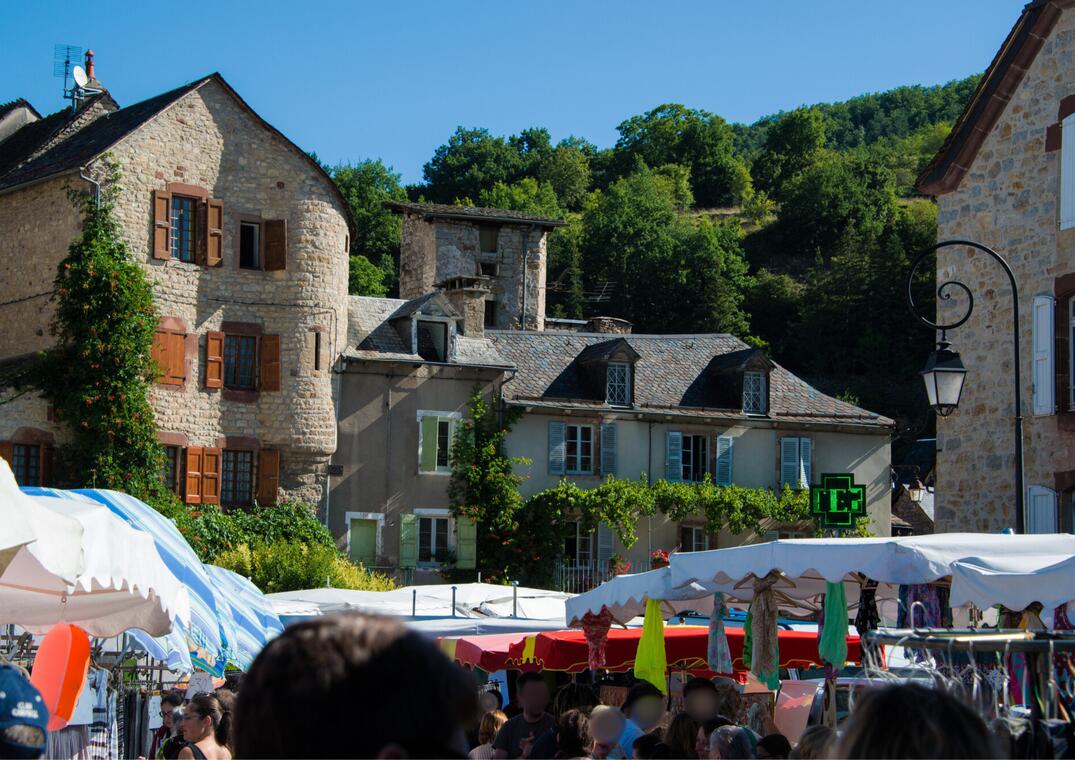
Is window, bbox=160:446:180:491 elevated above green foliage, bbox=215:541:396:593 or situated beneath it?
elevated above

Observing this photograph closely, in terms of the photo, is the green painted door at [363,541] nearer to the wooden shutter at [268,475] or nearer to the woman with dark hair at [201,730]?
the wooden shutter at [268,475]

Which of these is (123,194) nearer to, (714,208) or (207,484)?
(207,484)

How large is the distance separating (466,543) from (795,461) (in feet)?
32.9

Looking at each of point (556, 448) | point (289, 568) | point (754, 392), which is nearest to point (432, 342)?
point (556, 448)

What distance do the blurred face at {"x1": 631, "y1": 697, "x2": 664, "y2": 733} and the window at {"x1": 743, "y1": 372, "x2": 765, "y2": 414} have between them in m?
32.1

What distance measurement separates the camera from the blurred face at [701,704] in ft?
32.5

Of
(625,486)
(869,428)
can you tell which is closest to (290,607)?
(625,486)

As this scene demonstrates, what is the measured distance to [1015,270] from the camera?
69.0ft

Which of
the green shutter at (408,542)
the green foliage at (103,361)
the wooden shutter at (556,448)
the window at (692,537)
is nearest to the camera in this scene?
the green foliage at (103,361)

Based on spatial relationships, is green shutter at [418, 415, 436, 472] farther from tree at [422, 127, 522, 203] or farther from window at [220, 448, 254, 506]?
tree at [422, 127, 522, 203]

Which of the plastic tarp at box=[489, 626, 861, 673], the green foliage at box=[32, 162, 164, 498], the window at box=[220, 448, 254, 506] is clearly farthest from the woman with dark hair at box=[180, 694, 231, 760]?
the window at box=[220, 448, 254, 506]

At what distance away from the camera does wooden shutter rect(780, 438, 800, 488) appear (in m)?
42.4

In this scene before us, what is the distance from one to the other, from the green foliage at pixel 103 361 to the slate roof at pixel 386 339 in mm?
5933

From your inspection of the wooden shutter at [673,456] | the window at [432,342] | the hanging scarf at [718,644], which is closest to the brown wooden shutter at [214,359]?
the window at [432,342]
